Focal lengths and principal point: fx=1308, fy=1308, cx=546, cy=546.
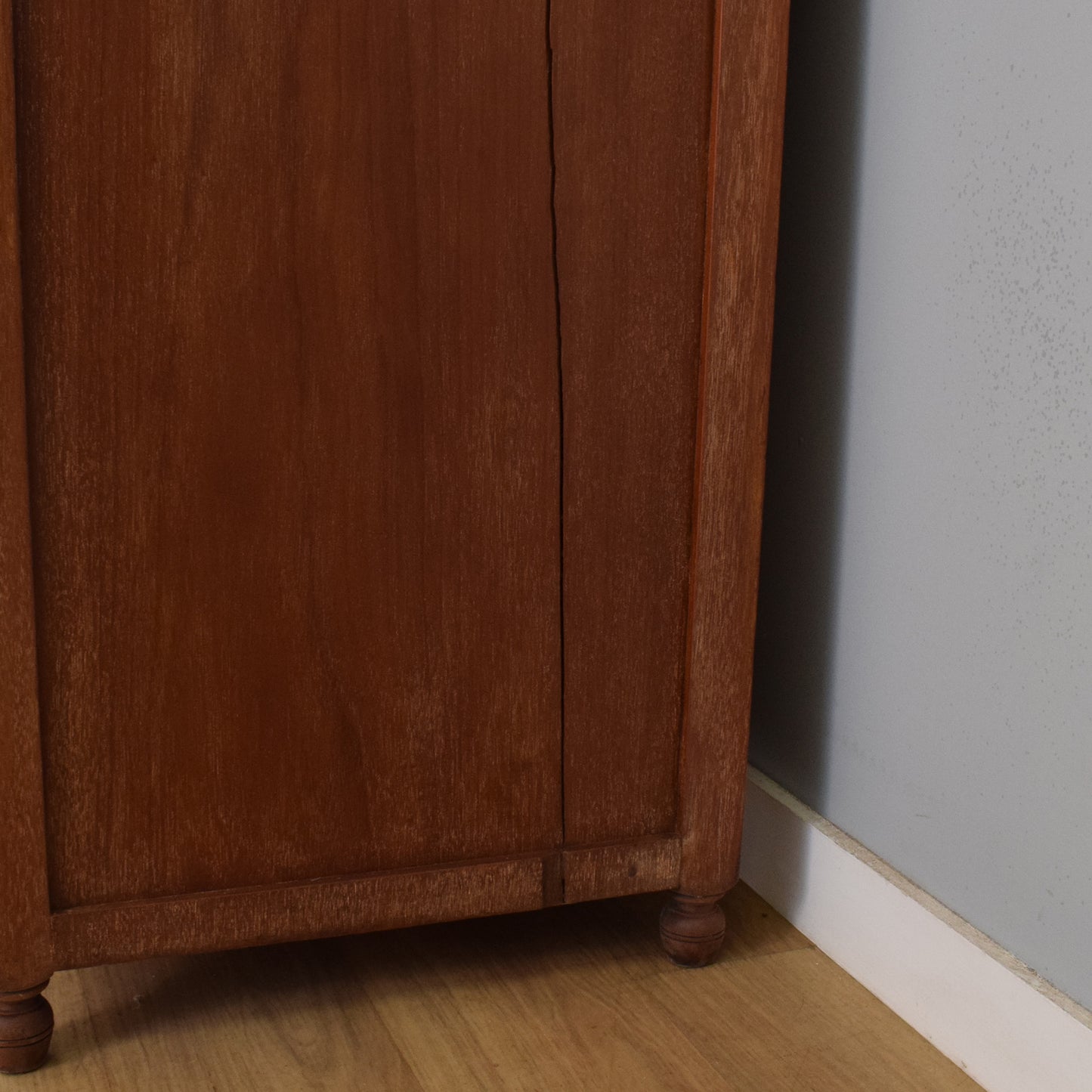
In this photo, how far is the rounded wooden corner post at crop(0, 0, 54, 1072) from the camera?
85 centimetres

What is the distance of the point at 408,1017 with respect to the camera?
3.43 feet

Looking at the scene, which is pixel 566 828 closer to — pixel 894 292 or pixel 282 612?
pixel 282 612

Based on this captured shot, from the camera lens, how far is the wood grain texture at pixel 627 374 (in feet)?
3.17

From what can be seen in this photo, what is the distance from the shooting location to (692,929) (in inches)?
43.7

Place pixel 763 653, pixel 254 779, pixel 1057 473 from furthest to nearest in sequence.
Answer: pixel 763 653 < pixel 254 779 < pixel 1057 473

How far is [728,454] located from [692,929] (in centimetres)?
41

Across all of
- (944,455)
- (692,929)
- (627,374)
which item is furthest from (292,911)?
(944,455)

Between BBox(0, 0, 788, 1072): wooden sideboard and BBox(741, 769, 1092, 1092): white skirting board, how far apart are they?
15 centimetres

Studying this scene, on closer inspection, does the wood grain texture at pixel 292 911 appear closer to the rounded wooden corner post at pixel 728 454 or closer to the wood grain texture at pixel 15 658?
the wood grain texture at pixel 15 658

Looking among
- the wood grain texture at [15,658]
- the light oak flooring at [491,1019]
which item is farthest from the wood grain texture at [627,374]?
the wood grain texture at [15,658]

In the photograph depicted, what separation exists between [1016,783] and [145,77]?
765 mm

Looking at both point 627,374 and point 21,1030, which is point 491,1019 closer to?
point 21,1030

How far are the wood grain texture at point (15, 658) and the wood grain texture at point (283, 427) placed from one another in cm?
1

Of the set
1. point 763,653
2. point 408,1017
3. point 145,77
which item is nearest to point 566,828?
point 408,1017
